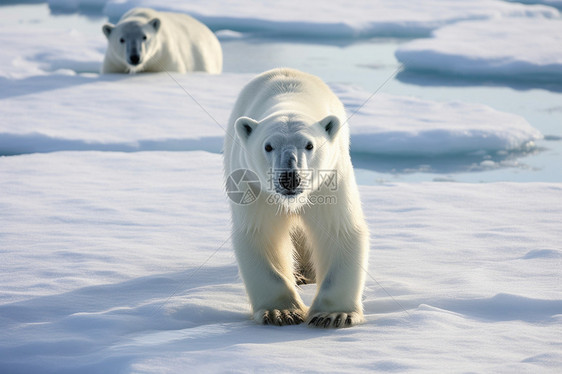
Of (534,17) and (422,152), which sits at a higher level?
(534,17)

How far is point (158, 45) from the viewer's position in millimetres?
7859

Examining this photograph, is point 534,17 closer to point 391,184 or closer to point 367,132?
point 367,132

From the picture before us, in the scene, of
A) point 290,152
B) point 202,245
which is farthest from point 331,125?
point 202,245

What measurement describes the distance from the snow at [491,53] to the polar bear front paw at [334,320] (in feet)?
21.2

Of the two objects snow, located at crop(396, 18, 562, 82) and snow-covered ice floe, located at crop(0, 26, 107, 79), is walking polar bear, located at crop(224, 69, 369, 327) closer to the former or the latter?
snow-covered ice floe, located at crop(0, 26, 107, 79)

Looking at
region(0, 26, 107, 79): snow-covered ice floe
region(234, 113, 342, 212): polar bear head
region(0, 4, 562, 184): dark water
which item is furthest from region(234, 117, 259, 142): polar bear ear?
region(0, 26, 107, 79): snow-covered ice floe

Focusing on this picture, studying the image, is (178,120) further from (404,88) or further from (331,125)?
(331,125)

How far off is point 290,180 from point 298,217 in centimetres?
41

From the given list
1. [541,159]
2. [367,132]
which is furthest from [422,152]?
[541,159]

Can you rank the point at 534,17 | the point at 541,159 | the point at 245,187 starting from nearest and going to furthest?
the point at 245,187 → the point at 541,159 → the point at 534,17

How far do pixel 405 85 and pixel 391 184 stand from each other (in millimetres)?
4174

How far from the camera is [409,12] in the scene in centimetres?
1265

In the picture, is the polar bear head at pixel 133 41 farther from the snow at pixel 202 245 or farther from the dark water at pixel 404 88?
the dark water at pixel 404 88

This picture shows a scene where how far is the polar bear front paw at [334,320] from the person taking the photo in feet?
8.79
